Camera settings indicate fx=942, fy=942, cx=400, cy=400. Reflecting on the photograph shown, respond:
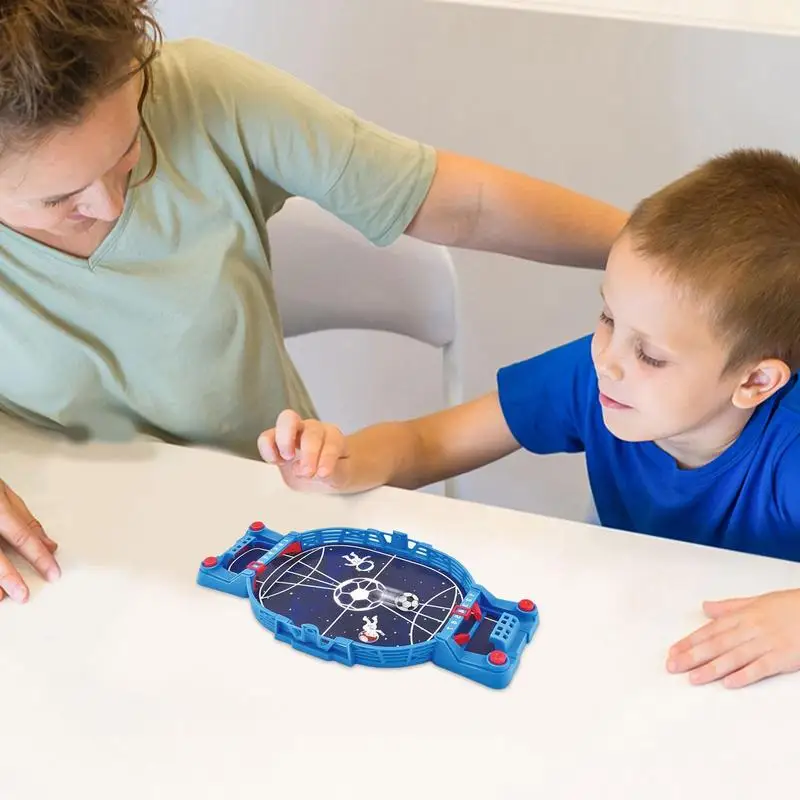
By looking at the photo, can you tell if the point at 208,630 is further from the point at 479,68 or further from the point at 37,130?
the point at 479,68

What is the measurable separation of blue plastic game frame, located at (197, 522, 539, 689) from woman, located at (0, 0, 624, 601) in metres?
0.16

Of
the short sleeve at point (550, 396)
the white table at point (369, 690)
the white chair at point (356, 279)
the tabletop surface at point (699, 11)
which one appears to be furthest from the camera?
the tabletop surface at point (699, 11)

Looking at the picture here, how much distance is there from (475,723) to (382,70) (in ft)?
3.88

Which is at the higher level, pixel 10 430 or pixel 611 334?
pixel 611 334

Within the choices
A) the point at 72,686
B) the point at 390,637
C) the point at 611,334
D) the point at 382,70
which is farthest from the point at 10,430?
the point at 382,70

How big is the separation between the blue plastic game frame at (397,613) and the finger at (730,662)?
11 centimetres

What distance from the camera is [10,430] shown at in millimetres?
929

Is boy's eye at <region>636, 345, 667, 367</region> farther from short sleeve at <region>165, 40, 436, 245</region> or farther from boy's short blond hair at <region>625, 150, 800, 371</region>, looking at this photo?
short sleeve at <region>165, 40, 436, 245</region>

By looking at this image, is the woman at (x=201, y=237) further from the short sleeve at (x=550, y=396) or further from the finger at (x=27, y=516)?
the short sleeve at (x=550, y=396)

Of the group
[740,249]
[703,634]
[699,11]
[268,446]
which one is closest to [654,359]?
[740,249]

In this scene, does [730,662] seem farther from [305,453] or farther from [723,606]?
[305,453]

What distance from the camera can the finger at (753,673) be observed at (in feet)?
2.04

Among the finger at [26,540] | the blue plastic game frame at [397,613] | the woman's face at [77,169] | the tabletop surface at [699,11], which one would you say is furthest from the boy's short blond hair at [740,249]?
the tabletop surface at [699,11]

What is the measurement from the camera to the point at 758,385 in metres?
0.77
